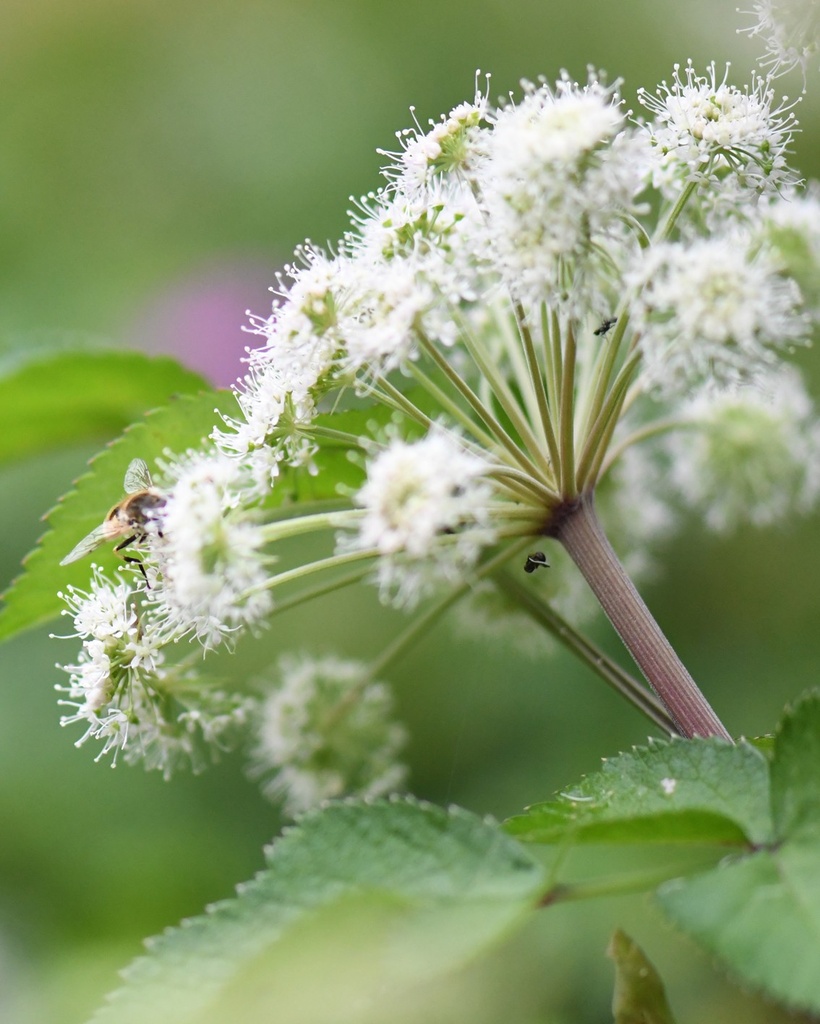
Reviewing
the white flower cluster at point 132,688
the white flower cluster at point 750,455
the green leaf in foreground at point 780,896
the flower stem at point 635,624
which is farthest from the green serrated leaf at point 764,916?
the white flower cluster at point 750,455

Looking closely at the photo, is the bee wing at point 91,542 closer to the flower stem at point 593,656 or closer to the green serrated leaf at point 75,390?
the green serrated leaf at point 75,390

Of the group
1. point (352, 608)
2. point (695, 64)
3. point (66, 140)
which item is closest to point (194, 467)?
point (352, 608)

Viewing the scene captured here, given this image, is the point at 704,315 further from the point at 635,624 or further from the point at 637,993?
the point at 637,993

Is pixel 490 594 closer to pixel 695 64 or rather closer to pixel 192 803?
pixel 192 803

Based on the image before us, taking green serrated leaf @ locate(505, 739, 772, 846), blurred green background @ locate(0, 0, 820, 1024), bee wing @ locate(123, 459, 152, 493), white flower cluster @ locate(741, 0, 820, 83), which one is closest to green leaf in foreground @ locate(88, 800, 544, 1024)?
green serrated leaf @ locate(505, 739, 772, 846)

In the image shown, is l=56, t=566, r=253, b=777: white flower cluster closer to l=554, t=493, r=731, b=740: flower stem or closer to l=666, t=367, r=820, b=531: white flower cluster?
l=554, t=493, r=731, b=740: flower stem

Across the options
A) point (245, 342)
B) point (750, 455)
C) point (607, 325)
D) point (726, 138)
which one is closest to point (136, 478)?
point (607, 325)
